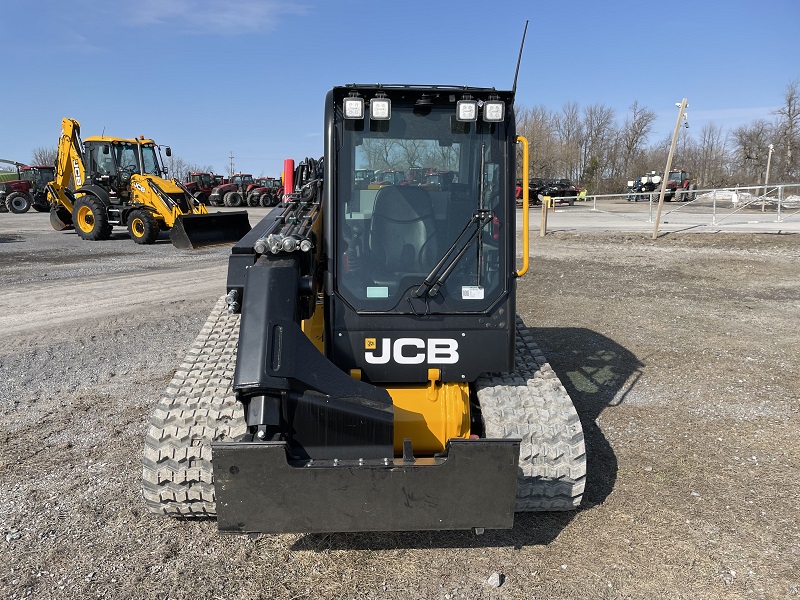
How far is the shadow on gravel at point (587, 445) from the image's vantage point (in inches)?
149

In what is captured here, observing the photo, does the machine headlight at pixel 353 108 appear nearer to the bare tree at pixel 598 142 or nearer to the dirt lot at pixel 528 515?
the dirt lot at pixel 528 515

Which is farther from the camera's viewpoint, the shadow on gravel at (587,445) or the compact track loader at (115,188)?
the compact track loader at (115,188)

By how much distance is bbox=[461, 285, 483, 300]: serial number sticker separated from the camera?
396cm

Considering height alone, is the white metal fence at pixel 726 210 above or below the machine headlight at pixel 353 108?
below

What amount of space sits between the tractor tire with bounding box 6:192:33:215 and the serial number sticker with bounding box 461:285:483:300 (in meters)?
35.9

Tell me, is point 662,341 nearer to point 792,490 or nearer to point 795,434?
point 795,434

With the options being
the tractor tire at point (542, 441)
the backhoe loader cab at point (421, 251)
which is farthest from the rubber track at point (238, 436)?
the backhoe loader cab at point (421, 251)

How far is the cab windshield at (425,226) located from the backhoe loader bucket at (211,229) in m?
7.26

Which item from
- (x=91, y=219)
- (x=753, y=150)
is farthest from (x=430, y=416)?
(x=753, y=150)

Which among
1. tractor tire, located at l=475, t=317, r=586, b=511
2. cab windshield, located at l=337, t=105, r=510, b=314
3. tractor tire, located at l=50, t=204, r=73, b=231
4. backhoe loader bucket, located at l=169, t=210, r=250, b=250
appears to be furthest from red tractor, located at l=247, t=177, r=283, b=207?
tractor tire, located at l=475, t=317, r=586, b=511

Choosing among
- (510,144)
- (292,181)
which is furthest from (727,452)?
(292,181)

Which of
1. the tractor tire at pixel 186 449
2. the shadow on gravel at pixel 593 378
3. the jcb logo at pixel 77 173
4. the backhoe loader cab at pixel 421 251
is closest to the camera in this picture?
the tractor tire at pixel 186 449

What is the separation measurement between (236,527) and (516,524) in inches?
68.5

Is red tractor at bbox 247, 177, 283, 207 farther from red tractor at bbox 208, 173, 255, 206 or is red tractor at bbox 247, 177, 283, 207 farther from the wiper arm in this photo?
the wiper arm
